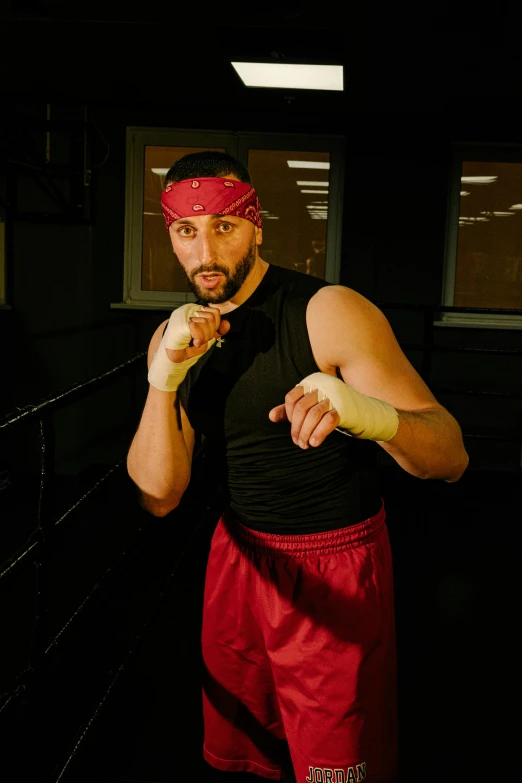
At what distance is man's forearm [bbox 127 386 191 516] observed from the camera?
150 centimetres

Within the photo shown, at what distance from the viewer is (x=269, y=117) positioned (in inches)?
190

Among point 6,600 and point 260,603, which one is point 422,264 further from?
point 260,603

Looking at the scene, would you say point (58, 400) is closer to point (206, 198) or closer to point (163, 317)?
point (206, 198)

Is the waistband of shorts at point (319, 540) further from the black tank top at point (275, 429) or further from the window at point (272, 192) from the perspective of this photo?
the window at point (272, 192)

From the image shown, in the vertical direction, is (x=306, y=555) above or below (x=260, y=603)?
above

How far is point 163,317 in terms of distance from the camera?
498cm

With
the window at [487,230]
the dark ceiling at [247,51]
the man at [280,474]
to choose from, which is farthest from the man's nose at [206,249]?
the window at [487,230]

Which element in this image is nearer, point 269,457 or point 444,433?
point 444,433

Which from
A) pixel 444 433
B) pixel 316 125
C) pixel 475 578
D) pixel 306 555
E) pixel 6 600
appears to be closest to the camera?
pixel 444 433

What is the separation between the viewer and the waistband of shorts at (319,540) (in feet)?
4.65

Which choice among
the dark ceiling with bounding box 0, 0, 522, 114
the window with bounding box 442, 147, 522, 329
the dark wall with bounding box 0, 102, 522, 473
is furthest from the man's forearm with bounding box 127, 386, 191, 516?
the window with bounding box 442, 147, 522, 329

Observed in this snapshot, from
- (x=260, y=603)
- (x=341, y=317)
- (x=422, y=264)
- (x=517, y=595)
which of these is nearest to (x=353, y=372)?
(x=341, y=317)

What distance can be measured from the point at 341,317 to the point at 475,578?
211cm

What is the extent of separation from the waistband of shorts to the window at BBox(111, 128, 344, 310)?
363 cm
